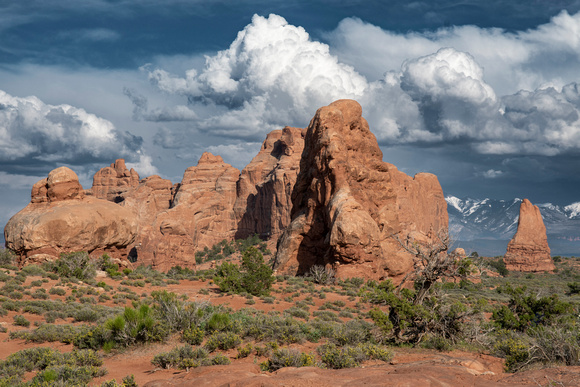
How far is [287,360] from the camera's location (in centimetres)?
1015

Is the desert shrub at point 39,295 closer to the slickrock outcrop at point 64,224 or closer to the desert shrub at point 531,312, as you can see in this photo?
the slickrock outcrop at point 64,224

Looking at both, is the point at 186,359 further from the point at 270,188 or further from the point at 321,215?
the point at 270,188

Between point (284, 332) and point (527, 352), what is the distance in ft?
20.9

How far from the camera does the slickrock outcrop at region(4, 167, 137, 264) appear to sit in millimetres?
26641

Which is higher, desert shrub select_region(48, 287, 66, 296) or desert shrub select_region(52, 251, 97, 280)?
desert shrub select_region(52, 251, 97, 280)

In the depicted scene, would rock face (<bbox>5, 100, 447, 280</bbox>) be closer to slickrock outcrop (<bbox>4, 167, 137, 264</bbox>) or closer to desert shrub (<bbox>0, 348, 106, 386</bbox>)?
Answer: slickrock outcrop (<bbox>4, 167, 137, 264</bbox>)

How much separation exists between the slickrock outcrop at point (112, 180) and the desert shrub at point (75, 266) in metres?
Answer: 86.6

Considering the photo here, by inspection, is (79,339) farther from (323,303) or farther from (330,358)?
(323,303)

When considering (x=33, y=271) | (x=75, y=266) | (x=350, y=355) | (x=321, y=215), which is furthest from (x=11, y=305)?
(x=321, y=215)

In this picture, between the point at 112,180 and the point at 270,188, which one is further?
the point at 112,180

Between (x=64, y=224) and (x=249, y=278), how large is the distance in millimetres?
11211

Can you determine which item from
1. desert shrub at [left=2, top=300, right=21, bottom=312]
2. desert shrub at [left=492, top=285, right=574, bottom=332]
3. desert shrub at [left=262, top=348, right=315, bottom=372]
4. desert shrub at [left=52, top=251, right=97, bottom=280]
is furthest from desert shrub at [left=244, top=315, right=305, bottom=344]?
desert shrub at [left=52, top=251, right=97, bottom=280]

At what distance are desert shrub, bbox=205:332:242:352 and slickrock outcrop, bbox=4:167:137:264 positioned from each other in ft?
59.0

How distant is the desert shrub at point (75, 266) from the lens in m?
24.2
